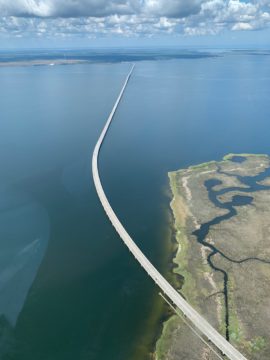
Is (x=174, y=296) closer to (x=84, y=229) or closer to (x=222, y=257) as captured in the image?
(x=222, y=257)

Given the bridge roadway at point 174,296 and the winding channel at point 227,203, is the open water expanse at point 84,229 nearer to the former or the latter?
the bridge roadway at point 174,296

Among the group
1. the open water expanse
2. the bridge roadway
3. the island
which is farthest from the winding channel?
the open water expanse

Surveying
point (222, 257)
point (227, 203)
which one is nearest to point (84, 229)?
point (222, 257)

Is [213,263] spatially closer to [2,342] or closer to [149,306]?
[149,306]

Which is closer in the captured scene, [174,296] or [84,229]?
[174,296]

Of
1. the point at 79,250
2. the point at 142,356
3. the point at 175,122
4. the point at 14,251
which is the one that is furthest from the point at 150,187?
the point at 175,122

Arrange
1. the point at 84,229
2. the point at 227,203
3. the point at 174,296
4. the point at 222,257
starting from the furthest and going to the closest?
the point at 227,203
the point at 84,229
the point at 222,257
the point at 174,296

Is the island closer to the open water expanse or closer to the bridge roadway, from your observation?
the bridge roadway

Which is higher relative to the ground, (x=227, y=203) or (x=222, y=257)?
(x=222, y=257)

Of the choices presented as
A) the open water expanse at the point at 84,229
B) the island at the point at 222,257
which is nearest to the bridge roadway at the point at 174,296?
the island at the point at 222,257

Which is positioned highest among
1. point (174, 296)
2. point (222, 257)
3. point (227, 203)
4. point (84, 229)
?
point (174, 296)
